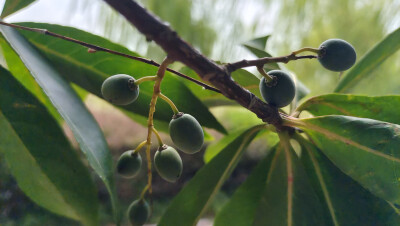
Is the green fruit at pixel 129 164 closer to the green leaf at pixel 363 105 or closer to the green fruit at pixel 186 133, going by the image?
the green fruit at pixel 186 133

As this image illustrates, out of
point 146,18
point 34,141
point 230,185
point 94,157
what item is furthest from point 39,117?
point 230,185

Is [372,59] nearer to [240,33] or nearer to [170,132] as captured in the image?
[170,132]

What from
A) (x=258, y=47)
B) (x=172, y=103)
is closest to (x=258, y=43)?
(x=258, y=47)

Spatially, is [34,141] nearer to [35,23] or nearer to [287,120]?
[35,23]

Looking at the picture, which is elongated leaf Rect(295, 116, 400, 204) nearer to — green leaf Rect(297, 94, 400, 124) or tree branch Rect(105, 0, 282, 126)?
green leaf Rect(297, 94, 400, 124)

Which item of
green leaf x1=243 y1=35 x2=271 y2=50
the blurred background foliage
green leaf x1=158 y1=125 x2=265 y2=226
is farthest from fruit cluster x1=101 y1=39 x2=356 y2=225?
the blurred background foliage

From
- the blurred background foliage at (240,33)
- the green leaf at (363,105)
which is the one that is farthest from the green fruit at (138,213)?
the blurred background foliage at (240,33)
